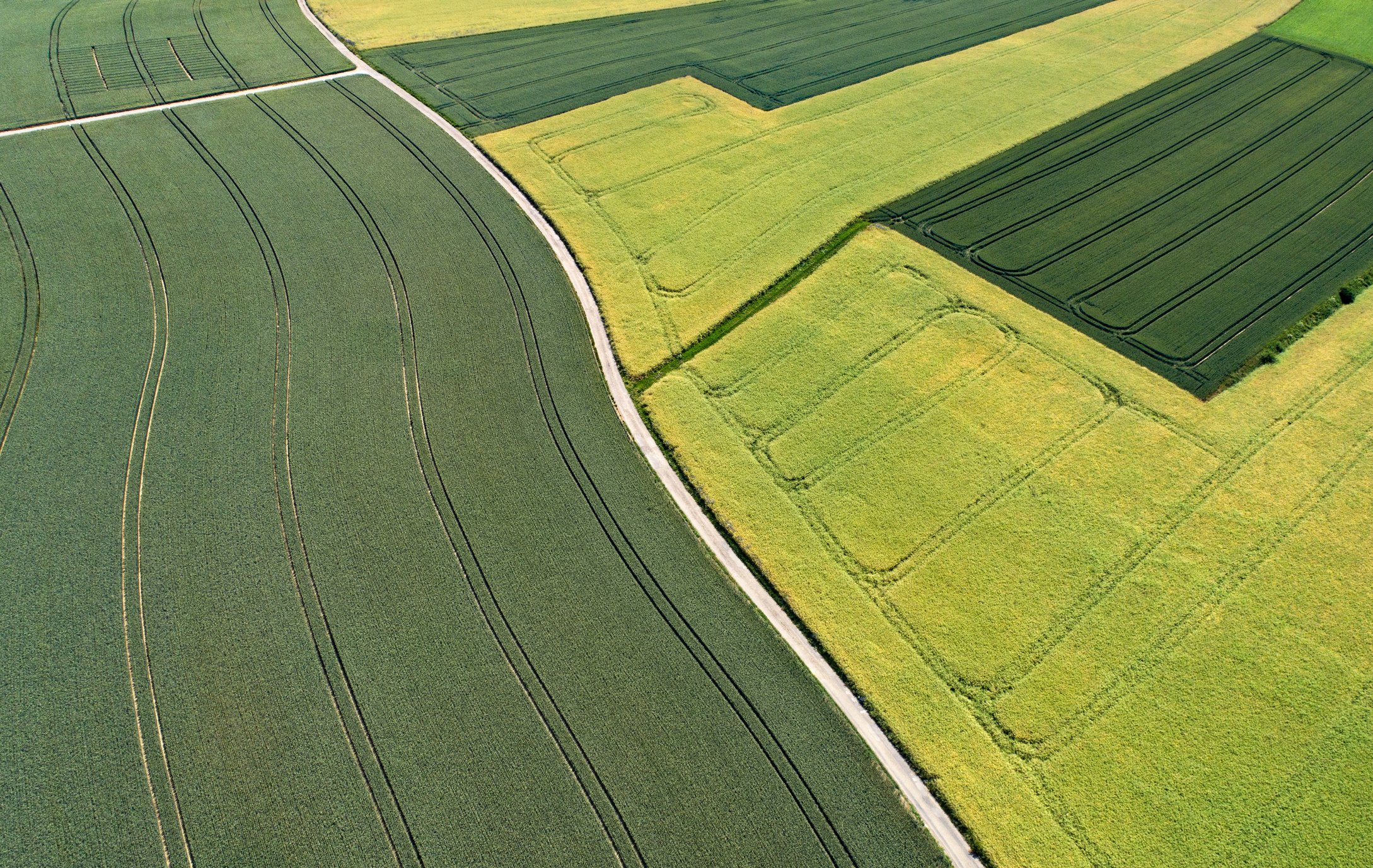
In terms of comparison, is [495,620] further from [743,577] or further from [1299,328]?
[1299,328]

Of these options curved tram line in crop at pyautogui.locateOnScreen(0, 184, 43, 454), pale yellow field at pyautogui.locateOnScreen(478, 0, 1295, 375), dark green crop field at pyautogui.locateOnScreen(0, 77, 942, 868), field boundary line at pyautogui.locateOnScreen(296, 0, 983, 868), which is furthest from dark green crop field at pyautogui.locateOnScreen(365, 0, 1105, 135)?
curved tram line in crop at pyautogui.locateOnScreen(0, 184, 43, 454)

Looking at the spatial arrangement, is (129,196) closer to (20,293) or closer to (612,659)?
(20,293)

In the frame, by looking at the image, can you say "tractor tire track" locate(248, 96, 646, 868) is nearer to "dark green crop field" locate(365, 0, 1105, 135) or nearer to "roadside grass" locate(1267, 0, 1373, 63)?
"dark green crop field" locate(365, 0, 1105, 135)

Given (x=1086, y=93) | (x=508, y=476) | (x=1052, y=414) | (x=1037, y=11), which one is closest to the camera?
(x=508, y=476)

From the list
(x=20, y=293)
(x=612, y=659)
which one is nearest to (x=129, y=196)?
(x=20, y=293)

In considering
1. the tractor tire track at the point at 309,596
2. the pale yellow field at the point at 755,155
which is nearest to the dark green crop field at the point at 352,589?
the tractor tire track at the point at 309,596

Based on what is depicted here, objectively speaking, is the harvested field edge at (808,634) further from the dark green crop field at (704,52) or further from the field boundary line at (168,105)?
the field boundary line at (168,105)
